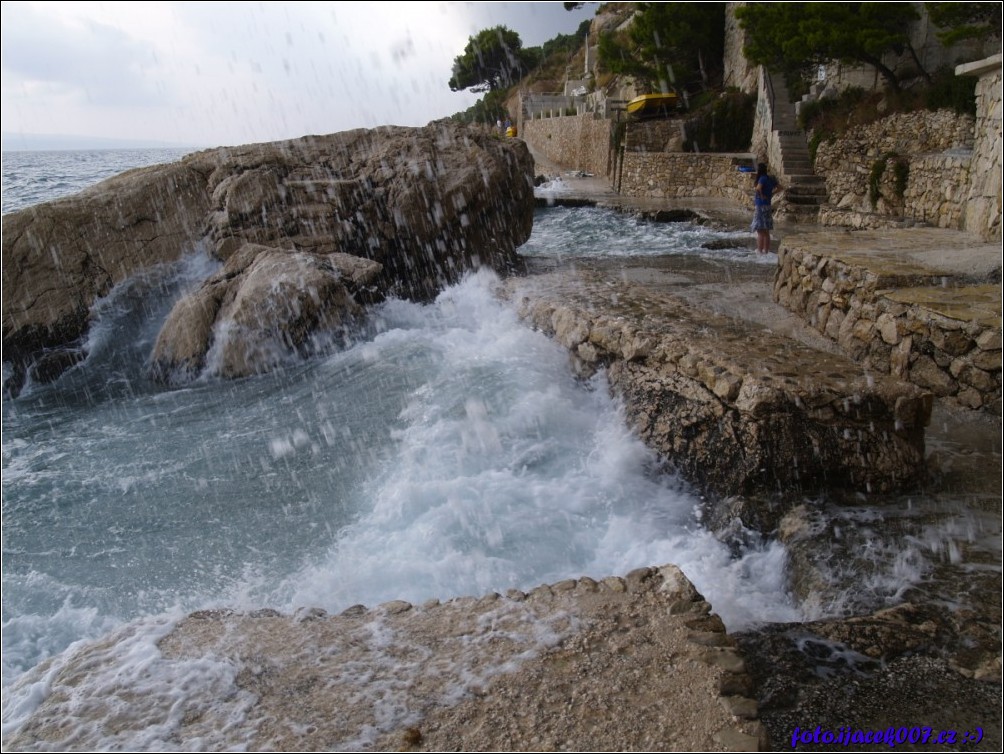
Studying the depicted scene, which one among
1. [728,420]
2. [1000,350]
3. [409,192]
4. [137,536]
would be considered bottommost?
[137,536]

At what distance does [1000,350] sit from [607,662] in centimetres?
277

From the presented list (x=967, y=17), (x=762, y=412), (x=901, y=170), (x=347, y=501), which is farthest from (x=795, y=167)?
(x=347, y=501)

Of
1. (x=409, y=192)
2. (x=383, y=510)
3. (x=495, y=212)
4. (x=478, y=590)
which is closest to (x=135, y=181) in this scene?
(x=409, y=192)

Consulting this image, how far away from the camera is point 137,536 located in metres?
4.21

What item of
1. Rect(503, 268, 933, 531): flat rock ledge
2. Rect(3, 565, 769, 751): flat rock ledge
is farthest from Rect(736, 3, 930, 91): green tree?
Rect(3, 565, 769, 751): flat rock ledge

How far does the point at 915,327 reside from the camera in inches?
161

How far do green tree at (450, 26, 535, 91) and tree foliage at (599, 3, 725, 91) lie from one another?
37.4 feet

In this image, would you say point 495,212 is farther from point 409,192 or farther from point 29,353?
point 29,353

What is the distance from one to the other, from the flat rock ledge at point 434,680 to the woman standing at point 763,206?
7290mm

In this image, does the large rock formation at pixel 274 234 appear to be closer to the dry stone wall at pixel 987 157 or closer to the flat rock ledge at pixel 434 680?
the flat rock ledge at pixel 434 680

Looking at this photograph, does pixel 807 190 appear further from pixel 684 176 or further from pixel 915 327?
pixel 915 327

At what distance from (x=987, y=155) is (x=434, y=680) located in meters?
5.24

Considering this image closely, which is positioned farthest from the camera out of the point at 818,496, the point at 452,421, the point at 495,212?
the point at 495,212

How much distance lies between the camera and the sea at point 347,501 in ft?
10.7
